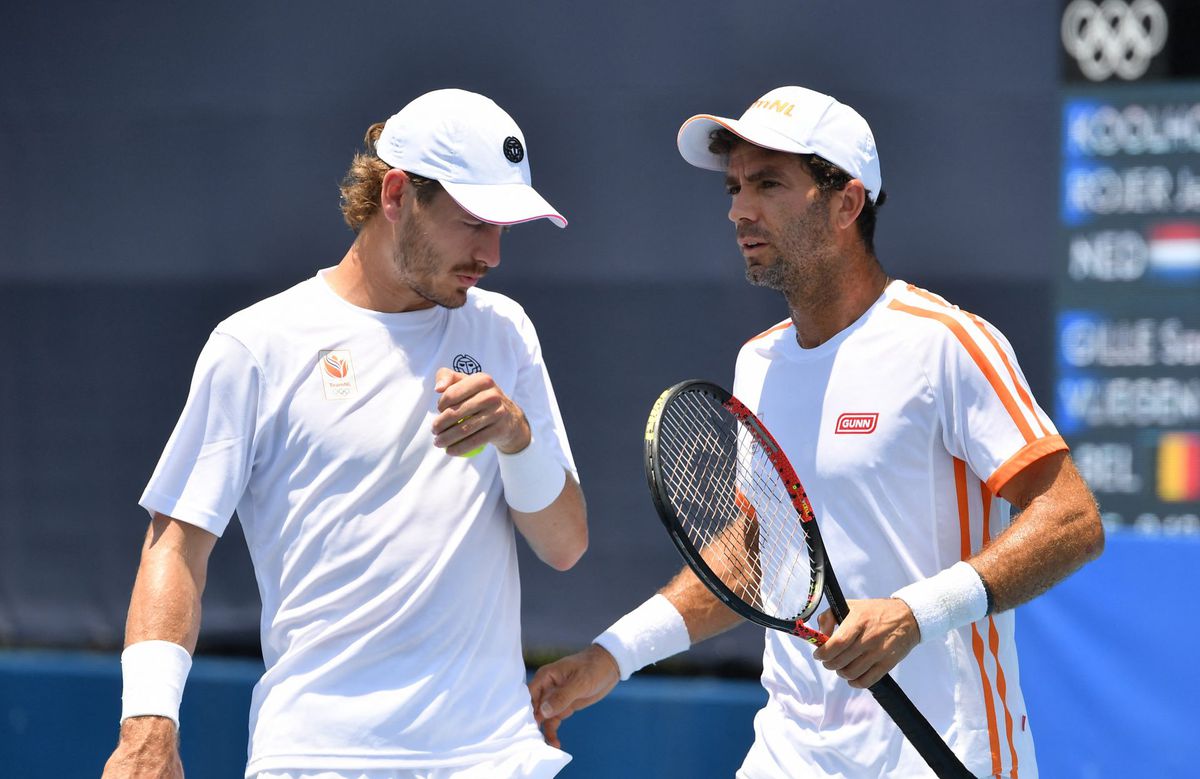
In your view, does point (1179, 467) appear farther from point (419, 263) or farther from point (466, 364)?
point (419, 263)

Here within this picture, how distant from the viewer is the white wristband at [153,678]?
2.28 metres

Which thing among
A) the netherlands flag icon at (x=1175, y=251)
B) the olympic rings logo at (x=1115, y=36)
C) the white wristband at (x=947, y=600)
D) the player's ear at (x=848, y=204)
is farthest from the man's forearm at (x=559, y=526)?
the olympic rings logo at (x=1115, y=36)

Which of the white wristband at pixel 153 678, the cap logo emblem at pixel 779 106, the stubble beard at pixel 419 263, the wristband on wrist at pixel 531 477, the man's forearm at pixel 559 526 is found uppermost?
the cap logo emblem at pixel 779 106

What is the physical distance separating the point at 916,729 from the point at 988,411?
50cm

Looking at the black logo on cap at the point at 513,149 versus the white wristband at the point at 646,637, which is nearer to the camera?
the black logo on cap at the point at 513,149

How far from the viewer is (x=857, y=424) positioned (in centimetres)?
258

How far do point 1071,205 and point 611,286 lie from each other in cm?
126

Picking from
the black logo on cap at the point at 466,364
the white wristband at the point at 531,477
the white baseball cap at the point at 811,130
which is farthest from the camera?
the white baseball cap at the point at 811,130

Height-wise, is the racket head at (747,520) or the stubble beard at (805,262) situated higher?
the stubble beard at (805,262)

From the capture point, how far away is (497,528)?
2.55 m

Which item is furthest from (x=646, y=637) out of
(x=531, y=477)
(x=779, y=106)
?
(x=779, y=106)

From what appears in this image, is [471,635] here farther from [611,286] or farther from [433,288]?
[611,286]

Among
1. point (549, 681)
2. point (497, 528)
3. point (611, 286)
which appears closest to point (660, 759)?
point (611, 286)

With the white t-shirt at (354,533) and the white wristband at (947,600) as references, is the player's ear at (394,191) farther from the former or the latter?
the white wristband at (947,600)
